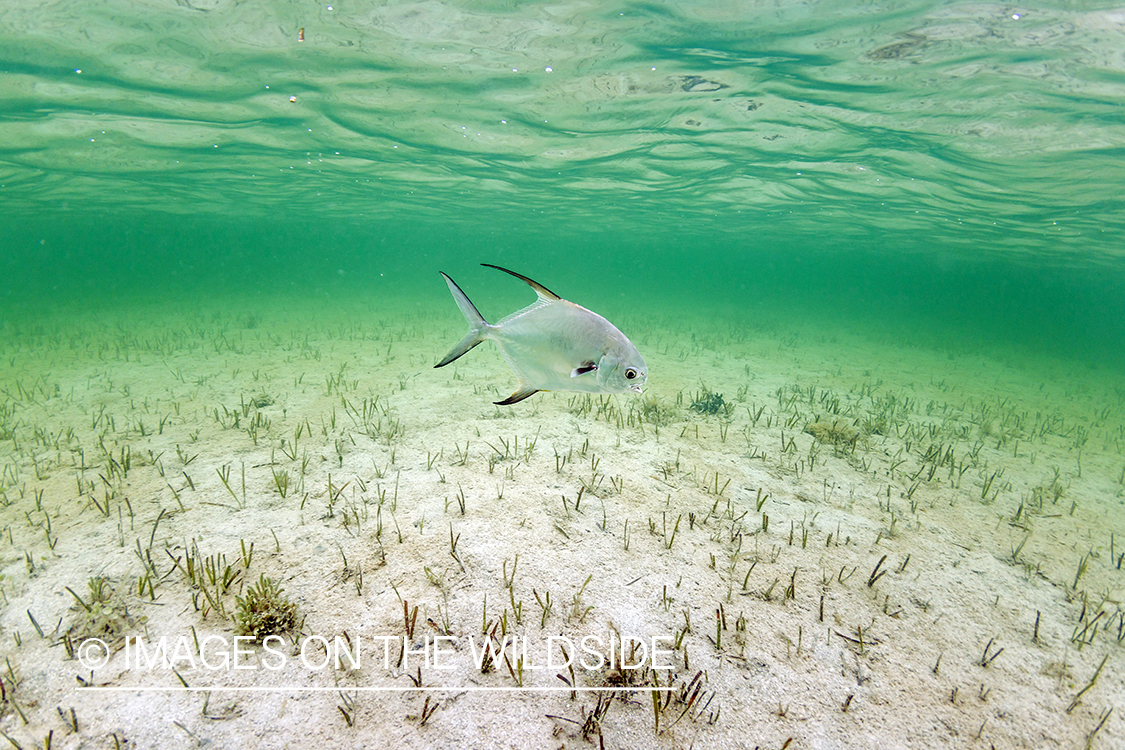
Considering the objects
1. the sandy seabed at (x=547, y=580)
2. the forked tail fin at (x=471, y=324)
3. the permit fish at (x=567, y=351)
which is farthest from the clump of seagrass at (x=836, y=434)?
the forked tail fin at (x=471, y=324)

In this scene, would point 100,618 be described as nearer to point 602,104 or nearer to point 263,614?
point 263,614

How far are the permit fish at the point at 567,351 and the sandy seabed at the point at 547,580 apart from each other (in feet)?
4.48

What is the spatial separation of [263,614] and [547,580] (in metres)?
1.80

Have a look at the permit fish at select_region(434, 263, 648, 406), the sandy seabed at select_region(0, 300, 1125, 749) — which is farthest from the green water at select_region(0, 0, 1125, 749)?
the permit fish at select_region(434, 263, 648, 406)

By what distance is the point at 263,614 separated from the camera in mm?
2709

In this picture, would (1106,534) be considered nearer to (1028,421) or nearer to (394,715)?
(1028,421)

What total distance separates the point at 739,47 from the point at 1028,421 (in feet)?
36.7

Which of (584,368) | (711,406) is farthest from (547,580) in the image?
(711,406)

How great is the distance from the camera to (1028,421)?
1078 centimetres

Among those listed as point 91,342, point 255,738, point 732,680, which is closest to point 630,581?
point 732,680

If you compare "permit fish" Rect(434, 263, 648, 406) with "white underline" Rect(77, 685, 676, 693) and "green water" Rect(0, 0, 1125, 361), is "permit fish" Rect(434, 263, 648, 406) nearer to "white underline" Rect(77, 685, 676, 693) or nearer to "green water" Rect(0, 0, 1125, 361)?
"white underline" Rect(77, 685, 676, 693)

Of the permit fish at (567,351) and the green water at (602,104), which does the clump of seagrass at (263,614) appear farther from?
the green water at (602,104)

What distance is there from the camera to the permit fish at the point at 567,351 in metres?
2.55

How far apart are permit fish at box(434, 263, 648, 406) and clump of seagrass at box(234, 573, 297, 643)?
5.87 feet
